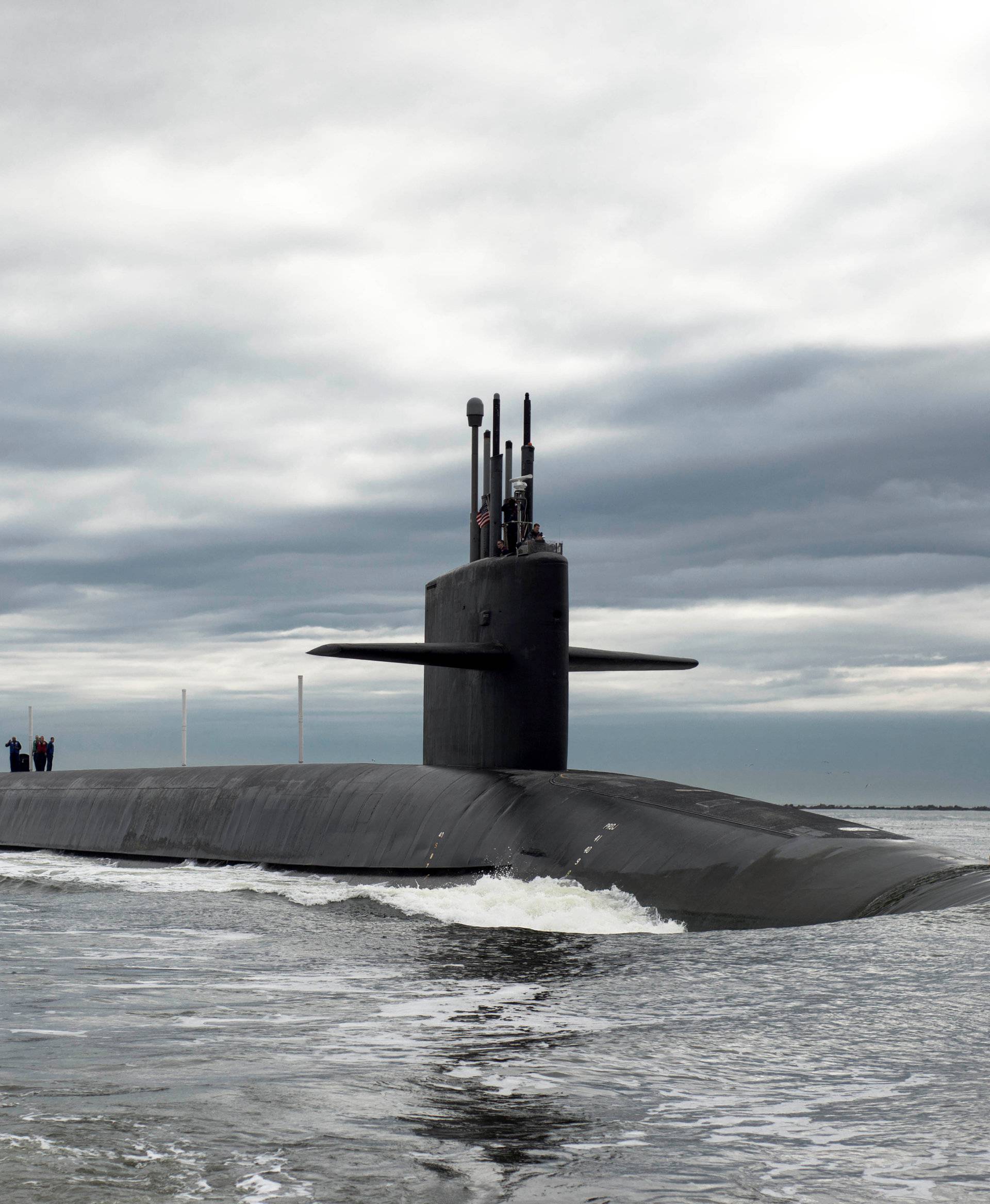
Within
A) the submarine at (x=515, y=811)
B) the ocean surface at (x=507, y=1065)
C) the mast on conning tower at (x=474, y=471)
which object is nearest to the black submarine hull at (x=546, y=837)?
the submarine at (x=515, y=811)

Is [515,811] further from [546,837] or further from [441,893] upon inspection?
[441,893]

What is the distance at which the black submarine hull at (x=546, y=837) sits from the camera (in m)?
10.0

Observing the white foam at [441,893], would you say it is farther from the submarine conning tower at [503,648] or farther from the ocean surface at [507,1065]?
the submarine conning tower at [503,648]

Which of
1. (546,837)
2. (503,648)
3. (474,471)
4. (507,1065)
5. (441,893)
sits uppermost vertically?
(474,471)

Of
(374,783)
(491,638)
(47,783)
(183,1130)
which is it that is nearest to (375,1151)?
(183,1130)

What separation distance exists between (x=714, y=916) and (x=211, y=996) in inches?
164

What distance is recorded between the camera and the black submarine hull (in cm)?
1003

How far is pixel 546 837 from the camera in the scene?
12.7 metres

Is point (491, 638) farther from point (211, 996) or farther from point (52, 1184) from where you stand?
point (52, 1184)

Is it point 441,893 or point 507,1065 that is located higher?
point 507,1065

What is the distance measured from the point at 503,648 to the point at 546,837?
2744 millimetres

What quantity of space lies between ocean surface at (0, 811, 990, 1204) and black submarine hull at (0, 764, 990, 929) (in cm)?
56

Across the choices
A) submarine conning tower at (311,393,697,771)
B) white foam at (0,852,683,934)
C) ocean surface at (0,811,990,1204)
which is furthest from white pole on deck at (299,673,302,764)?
ocean surface at (0,811,990,1204)

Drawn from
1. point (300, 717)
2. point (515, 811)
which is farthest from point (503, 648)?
point (300, 717)
